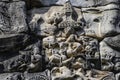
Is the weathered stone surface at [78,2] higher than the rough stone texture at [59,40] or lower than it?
higher

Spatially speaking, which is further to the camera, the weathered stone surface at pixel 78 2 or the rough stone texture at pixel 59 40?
the weathered stone surface at pixel 78 2

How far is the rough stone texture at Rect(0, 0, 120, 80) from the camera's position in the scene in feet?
14.5

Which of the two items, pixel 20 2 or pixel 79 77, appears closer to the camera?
pixel 79 77

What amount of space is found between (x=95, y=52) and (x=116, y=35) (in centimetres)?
29

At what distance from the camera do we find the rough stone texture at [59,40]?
14.5 ft

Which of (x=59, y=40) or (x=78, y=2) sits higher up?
(x=78, y=2)

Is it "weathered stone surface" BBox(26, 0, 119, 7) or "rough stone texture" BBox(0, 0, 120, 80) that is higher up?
"weathered stone surface" BBox(26, 0, 119, 7)

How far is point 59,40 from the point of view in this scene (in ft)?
15.2

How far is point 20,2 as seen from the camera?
15.5ft

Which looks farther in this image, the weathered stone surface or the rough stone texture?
the weathered stone surface

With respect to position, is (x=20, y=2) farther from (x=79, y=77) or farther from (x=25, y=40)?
(x=79, y=77)

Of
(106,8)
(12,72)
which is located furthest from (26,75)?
(106,8)

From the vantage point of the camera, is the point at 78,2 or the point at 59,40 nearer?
the point at 59,40

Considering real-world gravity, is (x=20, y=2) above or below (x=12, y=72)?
above
